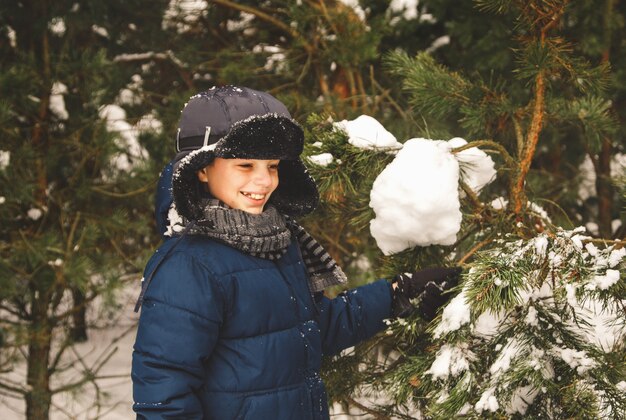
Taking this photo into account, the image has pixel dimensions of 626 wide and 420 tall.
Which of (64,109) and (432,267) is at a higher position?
(432,267)

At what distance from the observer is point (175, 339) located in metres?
1.44

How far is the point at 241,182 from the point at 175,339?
0.44 m

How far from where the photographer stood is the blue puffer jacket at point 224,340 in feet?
4.72

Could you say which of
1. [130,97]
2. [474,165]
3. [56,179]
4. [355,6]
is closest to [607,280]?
[474,165]

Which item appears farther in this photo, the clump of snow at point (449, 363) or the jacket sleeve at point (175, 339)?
the jacket sleeve at point (175, 339)

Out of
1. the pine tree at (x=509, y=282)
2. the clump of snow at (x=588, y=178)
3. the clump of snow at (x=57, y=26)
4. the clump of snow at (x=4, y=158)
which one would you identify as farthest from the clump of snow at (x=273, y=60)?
the clump of snow at (x=588, y=178)

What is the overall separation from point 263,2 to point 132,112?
4.47ft

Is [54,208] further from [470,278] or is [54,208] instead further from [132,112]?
[470,278]

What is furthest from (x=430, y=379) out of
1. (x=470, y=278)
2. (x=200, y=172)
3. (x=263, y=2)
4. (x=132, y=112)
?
(x=132, y=112)

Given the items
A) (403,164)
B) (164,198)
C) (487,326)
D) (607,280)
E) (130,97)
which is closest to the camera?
(607,280)

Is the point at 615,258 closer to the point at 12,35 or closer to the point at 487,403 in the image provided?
the point at 487,403

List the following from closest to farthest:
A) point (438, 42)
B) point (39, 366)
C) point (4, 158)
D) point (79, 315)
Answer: point (438, 42) < point (4, 158) < point (39, 366) < point (79, 315)

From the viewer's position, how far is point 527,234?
5.20 ft

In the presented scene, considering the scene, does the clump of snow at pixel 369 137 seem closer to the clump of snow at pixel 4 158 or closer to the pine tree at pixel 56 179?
the pine tree at pixel 56 179
